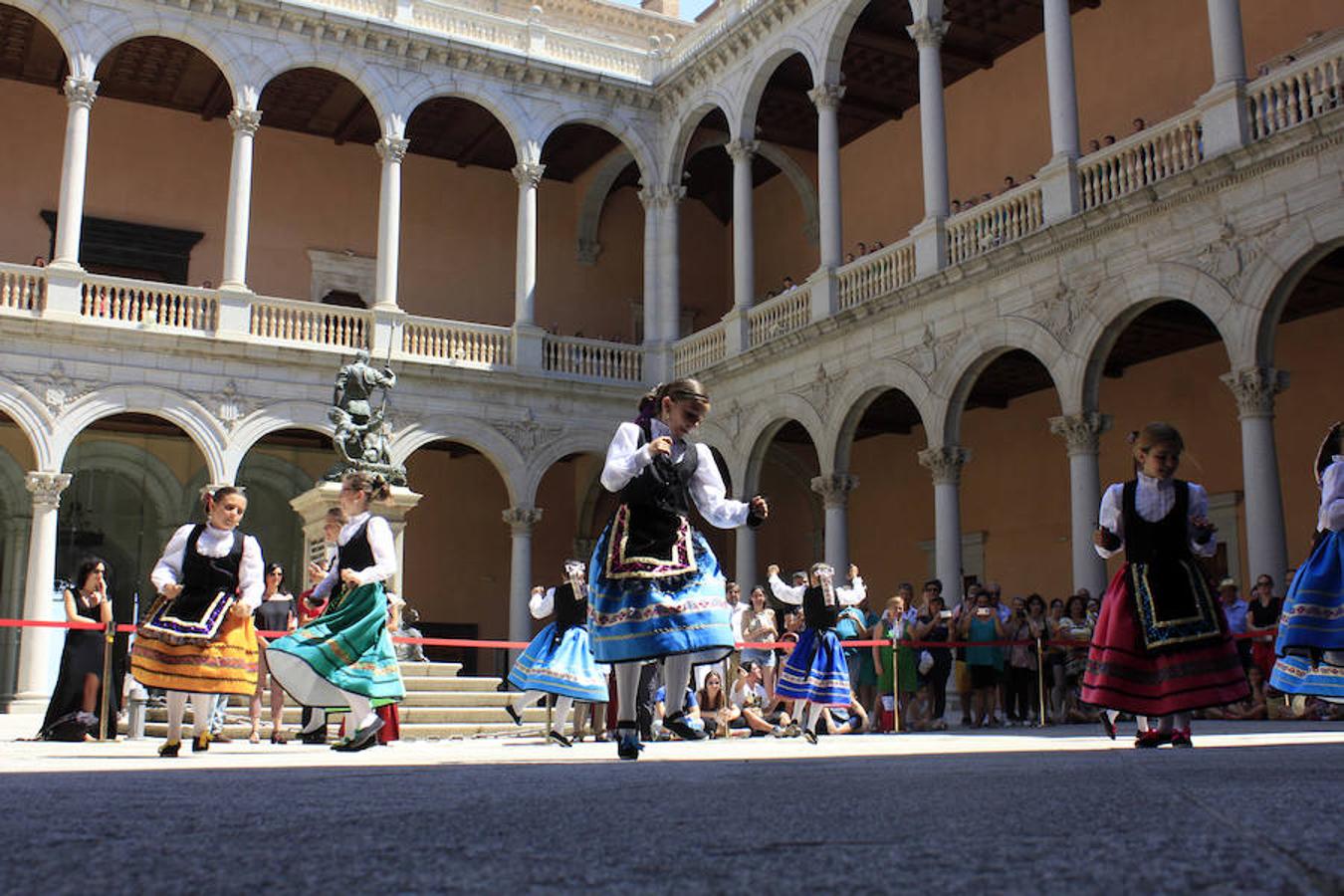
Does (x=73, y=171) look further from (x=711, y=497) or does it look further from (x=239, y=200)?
(x=711, y=497)

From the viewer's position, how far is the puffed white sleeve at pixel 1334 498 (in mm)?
6914

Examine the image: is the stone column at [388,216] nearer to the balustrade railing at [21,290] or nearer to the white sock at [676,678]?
the balustrade railing at [21,290]

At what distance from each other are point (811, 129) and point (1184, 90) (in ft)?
26.8

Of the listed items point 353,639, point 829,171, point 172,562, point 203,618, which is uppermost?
point 829,171

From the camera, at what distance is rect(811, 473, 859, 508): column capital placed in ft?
67.9

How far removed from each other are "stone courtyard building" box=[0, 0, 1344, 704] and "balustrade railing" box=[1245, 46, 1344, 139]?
0.19 ft

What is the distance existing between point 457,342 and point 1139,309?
37.7 feet

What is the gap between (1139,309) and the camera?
15.8 metres

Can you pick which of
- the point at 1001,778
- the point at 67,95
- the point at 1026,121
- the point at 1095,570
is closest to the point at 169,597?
the point at 1001,778

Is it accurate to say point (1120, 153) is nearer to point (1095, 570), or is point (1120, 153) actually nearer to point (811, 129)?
point (1095, 570)

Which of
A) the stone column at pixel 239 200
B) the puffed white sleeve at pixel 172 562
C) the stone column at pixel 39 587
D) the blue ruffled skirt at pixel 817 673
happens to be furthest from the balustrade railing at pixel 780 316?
the puffed white sleeve at pixel 172 562

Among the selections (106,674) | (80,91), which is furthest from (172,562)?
(80,91)

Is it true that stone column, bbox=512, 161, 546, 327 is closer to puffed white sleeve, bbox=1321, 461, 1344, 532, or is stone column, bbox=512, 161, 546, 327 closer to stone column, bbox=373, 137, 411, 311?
stone column, bbox=373, 137, 411, 311

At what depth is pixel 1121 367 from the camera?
20672 mm
